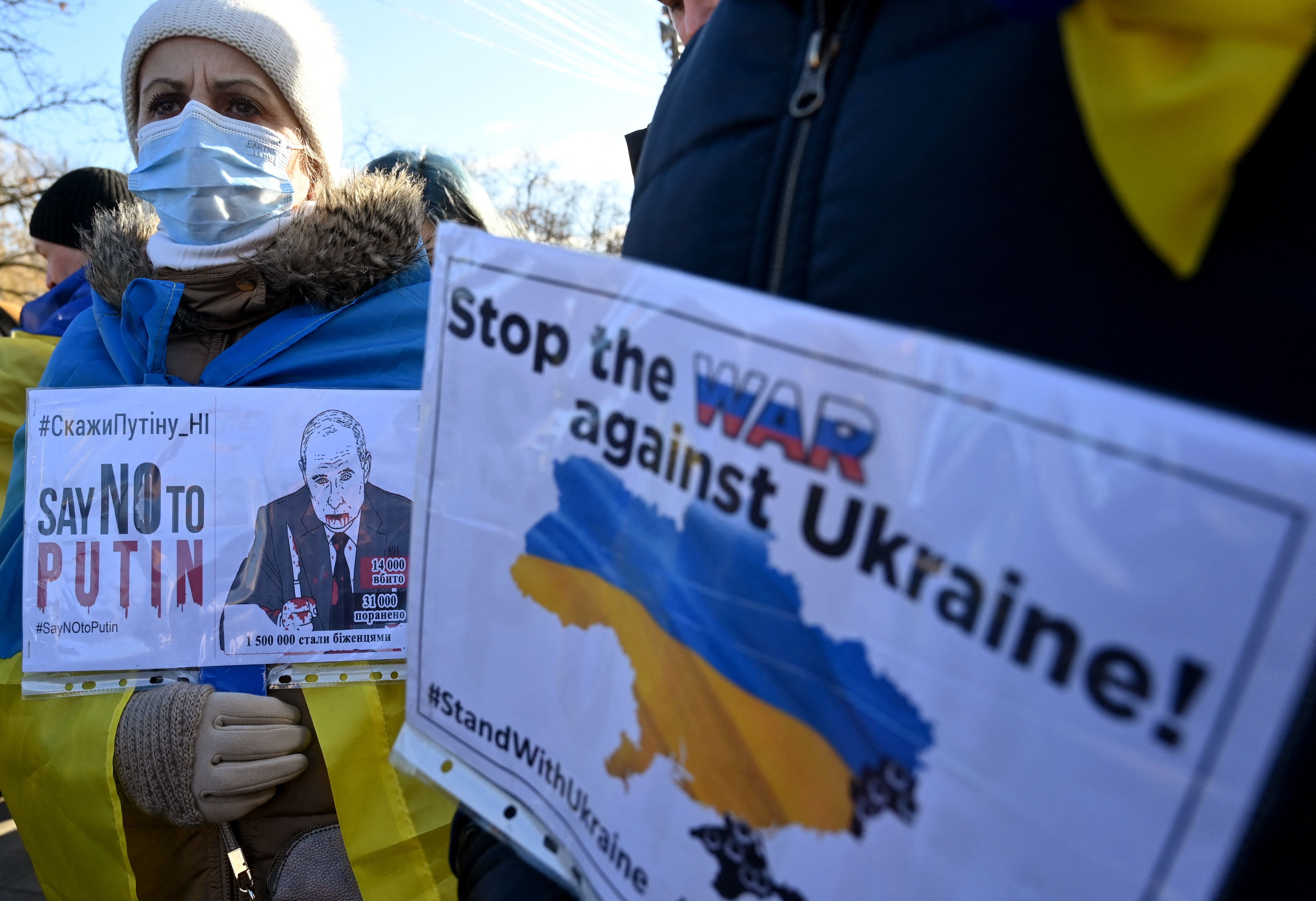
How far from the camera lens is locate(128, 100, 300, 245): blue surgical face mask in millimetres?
2193

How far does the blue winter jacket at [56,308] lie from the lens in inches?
143

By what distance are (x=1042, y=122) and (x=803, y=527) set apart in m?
0.34

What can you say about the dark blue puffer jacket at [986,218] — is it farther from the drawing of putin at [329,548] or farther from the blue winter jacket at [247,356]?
the blue winter jacket at [247,356]

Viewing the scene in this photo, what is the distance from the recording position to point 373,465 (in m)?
1.74

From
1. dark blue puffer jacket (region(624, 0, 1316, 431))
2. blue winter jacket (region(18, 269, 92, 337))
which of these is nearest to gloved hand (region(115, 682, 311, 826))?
dark blue puffer jacket (region(624, 0, 1316, 431))

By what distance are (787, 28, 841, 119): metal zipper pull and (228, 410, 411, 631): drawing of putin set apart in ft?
4.22

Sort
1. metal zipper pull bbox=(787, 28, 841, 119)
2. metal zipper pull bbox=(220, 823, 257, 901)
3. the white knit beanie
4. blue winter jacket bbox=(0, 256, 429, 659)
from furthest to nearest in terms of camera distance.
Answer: the white knit beanie → blue winter jacket bbox=(0, 256, 429, 659) → metal zipper pull bbox=(220, 823, 257, 901) → metal zipper pull bbox=(787, 28, 841, 119)

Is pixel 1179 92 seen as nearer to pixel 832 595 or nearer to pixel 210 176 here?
pixel 832 595

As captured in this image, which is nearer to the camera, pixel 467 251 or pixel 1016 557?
pixel 1016 557

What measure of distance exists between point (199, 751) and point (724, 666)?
4.81ft

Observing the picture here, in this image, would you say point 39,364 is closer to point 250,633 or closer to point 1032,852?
point 250,633

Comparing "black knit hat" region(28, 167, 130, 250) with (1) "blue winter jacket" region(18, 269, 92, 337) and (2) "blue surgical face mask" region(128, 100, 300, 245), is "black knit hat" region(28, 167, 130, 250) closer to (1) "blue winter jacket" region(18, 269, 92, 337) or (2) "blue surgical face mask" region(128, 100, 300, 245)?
(1) "blue winter jacket" region(18, 269, 92, 337)

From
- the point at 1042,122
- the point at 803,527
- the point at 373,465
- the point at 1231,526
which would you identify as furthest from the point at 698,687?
the point at 373,465

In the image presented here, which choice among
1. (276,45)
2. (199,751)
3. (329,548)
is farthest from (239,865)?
(276,45)
